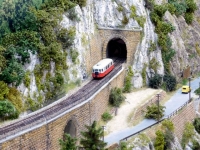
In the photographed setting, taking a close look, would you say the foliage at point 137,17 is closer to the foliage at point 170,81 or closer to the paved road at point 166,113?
the foliage at point 170,81

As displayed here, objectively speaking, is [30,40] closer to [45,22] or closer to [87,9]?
[45,22]

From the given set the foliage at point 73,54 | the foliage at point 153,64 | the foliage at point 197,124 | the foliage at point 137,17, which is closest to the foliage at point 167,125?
the foliage at point 197,124

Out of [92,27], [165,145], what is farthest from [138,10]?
[165,145]

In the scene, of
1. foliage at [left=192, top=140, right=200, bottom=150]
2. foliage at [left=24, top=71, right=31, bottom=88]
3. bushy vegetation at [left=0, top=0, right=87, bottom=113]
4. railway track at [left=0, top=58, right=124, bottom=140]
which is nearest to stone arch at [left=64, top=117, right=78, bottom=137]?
railway track at [left=0, top=58, right=124, bottom=140]

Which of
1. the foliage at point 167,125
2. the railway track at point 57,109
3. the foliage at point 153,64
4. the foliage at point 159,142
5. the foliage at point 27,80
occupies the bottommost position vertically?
the foliage at point 159,142

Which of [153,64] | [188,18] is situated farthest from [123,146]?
[188,18]
